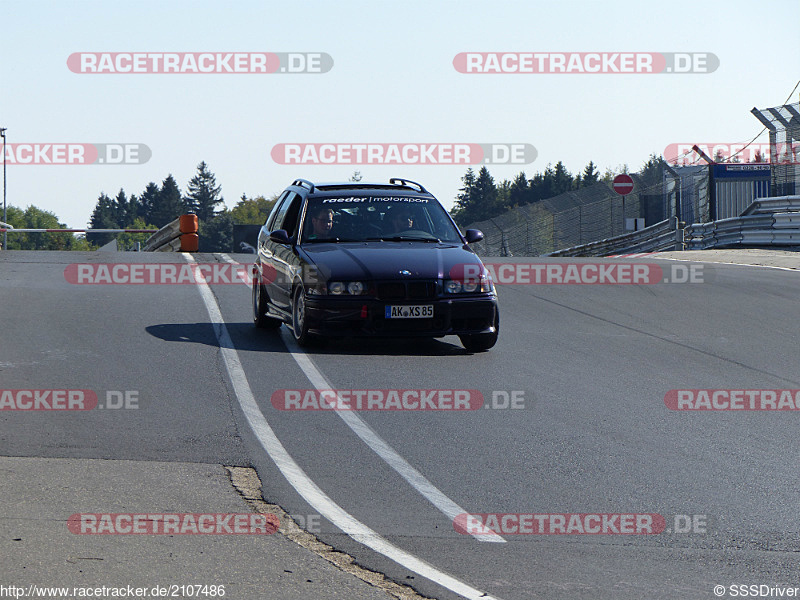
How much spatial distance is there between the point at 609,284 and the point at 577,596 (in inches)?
524

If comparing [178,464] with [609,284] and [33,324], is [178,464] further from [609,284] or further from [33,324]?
[609,284]

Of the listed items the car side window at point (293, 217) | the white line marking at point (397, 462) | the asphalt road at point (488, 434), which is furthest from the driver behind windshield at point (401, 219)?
the white line marking at point (397, 462)

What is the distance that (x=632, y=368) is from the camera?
399 inches

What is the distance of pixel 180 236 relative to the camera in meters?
28.3

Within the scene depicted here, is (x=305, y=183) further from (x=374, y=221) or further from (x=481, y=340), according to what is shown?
(x=481, y=340)

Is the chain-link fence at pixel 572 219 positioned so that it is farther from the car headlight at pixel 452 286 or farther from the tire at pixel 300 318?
the tire at pixel 300 318

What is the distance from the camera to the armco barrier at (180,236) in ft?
90.3

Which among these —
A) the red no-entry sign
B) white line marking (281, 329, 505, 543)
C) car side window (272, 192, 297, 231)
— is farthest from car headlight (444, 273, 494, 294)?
the red no-entry sign

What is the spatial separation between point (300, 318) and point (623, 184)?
26148mm

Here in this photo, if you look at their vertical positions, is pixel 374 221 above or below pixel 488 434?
above

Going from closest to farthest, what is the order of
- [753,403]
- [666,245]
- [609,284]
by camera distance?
[753,403], [609,284], [666,245]

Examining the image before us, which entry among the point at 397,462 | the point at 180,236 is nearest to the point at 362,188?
the point at 397,462

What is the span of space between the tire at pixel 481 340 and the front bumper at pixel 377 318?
321 millimetres

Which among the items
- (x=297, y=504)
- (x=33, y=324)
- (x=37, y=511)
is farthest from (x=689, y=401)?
(x=33, y=324)
